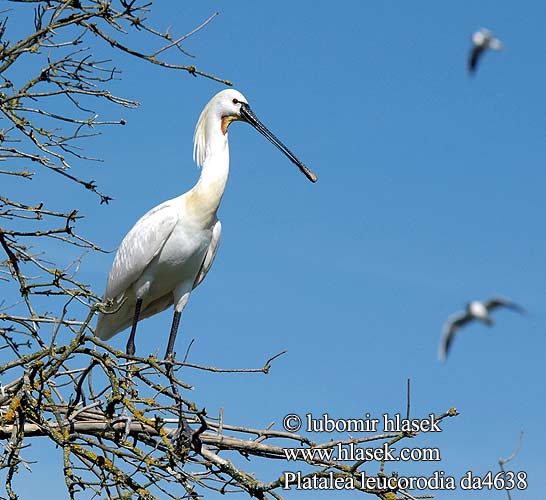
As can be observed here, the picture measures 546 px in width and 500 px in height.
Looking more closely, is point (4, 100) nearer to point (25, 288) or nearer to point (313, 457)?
point (25, 288)

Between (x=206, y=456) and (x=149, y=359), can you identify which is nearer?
(x=149, y=359)

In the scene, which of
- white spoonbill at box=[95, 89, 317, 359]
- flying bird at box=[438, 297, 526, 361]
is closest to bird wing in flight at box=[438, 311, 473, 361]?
flying bird at box=[438, 297, 526, 361]

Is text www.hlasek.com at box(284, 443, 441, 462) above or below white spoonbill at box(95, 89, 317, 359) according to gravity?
below

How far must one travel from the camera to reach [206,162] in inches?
306

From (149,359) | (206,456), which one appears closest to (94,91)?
(149,359)

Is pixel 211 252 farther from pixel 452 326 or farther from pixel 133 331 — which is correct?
pixel 452 326

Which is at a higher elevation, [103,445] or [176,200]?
[176,200]

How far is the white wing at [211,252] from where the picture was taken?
7617mm

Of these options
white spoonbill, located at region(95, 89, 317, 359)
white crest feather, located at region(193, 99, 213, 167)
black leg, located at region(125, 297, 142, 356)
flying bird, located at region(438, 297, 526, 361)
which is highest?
white crest feather, located at region(193, 99, 213, 167)

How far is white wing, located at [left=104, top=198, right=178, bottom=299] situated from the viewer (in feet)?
24.0

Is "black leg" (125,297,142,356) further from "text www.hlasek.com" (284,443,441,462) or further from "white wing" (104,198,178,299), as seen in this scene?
"text www.hlasek.com" (284,443,441,462)

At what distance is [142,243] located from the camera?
7.35 m

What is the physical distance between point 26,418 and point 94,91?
1703 millimetres

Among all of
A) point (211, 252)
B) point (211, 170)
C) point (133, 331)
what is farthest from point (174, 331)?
point (211, 170)
